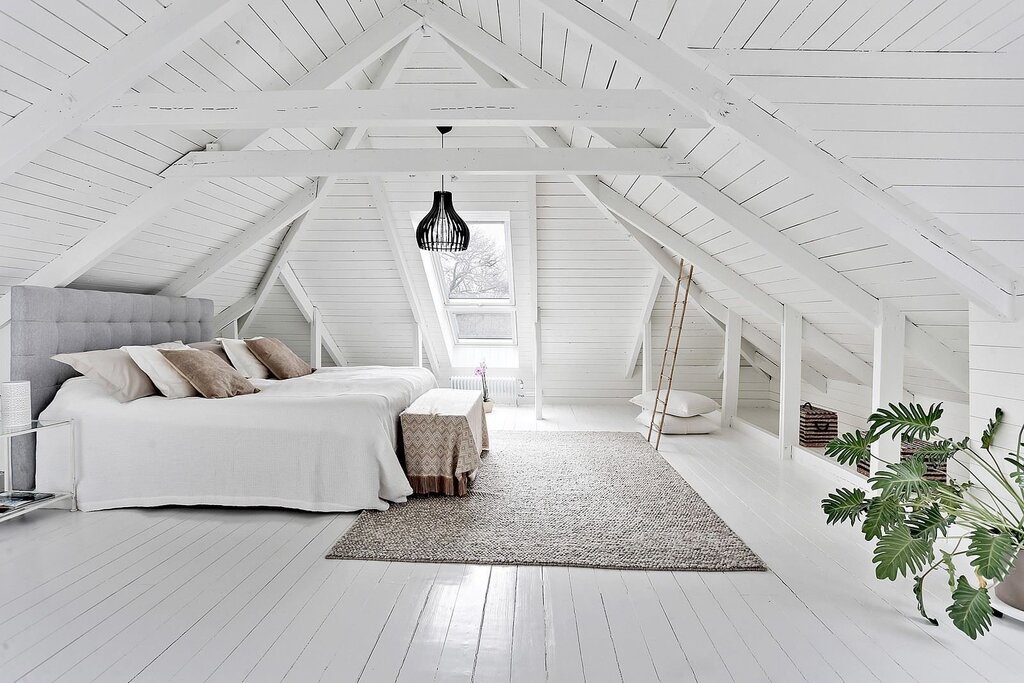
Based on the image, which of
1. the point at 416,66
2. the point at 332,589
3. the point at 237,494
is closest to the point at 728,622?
the point at 332,589

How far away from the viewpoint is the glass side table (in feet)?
9.77

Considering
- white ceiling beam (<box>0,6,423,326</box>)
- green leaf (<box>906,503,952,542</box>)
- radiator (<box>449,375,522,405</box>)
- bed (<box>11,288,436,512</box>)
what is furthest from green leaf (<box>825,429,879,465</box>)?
radiator (<box>449,375,522,405</box>)

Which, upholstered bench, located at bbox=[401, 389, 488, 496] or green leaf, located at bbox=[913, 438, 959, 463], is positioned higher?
green leaf, located at bbox=[913, 438, 959, 463]

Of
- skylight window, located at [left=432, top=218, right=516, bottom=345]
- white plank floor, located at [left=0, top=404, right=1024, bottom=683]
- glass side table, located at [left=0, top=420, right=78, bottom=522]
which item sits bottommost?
white plank floor, located at [left=0, top=404, right=1024, bottom=683]

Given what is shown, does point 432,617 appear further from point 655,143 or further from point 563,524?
point 655,143

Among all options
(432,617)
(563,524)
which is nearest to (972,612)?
(432,617)

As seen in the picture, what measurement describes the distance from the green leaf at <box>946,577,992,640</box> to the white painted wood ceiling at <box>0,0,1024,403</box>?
4.22 ft

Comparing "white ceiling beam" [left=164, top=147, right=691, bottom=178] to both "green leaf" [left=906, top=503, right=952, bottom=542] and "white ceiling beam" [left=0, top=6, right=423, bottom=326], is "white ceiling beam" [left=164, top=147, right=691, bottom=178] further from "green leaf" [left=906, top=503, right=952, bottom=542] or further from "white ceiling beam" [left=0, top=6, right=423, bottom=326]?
"green leaf" [left=906, top=503, right=952, bottom=542]

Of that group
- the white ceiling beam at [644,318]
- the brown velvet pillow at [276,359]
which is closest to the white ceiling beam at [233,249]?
the brown velvet pillow at [276,359]

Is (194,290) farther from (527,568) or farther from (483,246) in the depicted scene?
(527,568)

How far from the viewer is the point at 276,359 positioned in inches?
187

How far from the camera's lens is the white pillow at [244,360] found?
180 inches

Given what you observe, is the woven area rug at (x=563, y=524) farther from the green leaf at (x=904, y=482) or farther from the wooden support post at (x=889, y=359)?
the wooden support post at (x=889, y=359)

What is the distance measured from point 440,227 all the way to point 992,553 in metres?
3.31
